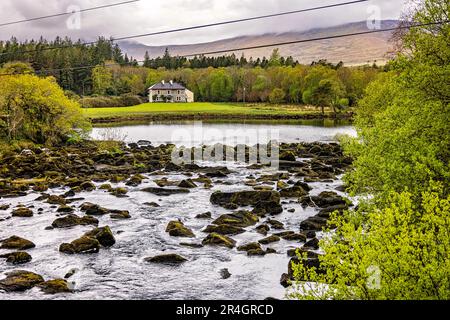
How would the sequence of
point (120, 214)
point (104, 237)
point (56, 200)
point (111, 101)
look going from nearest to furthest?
1. point (104, 237)
2. point (120, 214)
3. point (56, 200)
4. point (111, 101)

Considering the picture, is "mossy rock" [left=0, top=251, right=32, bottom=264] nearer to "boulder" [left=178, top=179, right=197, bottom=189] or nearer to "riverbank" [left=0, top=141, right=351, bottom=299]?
"riverbank" [left=0, top=141, right=351, bottom=299]

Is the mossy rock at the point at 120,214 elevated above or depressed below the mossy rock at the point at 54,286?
above

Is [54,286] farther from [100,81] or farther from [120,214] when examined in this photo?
A: [100,81]

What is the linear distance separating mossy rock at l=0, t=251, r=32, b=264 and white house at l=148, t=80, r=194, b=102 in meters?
146

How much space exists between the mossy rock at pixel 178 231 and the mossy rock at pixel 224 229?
1059mm

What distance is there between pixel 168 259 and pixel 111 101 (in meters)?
128

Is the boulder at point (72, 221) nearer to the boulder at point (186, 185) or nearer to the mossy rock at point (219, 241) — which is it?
the mossy rock at point (219, 241)

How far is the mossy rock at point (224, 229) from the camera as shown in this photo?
26.3 metres

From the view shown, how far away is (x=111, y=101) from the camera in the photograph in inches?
5659

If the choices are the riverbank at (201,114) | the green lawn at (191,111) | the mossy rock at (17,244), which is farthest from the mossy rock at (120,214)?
the green lawn at (191,111)

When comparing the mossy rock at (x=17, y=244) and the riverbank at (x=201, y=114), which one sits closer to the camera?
the mossy rock at (x=17, y=244)

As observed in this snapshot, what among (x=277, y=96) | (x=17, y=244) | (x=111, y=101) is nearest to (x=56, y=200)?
(x=17, y=244)

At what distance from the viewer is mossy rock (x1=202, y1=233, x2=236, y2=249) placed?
24094 mm
